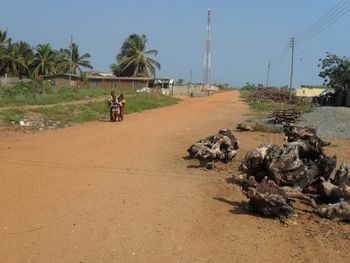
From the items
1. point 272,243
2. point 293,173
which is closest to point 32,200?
point 272,243

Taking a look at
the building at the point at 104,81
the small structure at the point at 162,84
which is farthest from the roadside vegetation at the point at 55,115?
the small structure at the point at 162,84

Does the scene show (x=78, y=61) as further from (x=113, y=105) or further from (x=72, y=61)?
(x=113, y=105)

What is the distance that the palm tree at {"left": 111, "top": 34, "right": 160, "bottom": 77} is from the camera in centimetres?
6444

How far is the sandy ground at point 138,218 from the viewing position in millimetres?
Answer: 5105

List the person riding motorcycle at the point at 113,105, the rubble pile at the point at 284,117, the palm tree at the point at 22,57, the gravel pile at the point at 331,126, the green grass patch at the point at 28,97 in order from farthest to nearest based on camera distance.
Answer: the palm tree at the point at 22,57, the green grass patch at the point at 28,97, the rubble pile at the point at 284,117, the person riding motorcycle at the point at 113,105, the gravel pile at the point at 331,126

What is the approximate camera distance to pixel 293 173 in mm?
7625

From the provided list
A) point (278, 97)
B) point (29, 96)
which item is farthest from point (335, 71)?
point (29, 96)

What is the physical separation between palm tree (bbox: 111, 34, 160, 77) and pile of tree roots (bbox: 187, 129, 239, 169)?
55.4 meters

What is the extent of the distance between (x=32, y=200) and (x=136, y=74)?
5916 centimetres

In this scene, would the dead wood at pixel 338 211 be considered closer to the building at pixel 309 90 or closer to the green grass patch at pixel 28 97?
the green grass patch at pixel 28 97

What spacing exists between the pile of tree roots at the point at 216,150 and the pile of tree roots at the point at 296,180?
1.41 meters

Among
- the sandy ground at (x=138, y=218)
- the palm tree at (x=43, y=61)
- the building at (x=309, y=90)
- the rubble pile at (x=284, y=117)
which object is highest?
the palm tree at (x=43, y=61)

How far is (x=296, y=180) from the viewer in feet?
25.0

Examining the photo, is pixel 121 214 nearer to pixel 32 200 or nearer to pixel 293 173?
pixel 32 200
